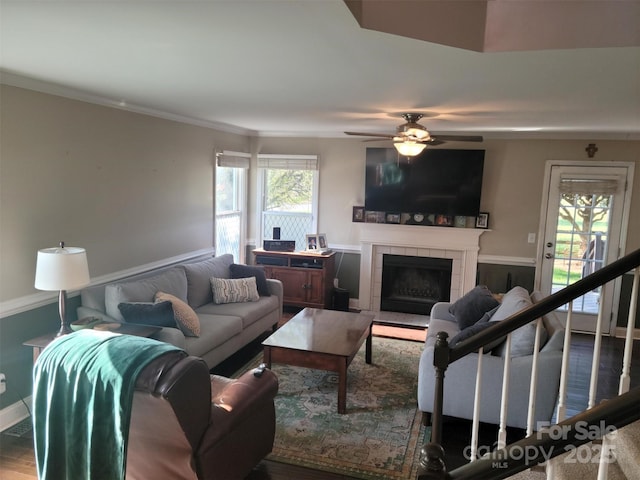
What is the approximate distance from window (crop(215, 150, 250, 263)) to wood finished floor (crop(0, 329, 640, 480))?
1988 millimetres

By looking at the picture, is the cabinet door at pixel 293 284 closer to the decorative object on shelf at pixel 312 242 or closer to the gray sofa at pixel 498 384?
the decorative object on shelf at pixel 312 242

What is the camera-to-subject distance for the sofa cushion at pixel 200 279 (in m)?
4.84

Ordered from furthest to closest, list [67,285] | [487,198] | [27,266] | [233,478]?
[487,198]
[27,266]
[67,285]
[233,478]

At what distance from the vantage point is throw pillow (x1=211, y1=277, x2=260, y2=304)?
16.4 ft

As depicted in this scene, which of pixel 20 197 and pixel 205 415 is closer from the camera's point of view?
pixel 205 415

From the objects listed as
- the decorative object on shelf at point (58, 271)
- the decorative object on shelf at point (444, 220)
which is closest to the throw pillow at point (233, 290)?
the decorative object on shelf at point (58, 271)

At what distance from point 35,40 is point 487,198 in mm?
5263

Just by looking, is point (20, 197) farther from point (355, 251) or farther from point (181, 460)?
point (355, 251)

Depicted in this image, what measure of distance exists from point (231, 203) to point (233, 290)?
2062 mm

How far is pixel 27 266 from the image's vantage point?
136 inches

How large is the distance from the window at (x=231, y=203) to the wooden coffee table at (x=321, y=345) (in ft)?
7.95

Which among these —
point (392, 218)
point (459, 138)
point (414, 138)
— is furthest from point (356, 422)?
point (392, 218)

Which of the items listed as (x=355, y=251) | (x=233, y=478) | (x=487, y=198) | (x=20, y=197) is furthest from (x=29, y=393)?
(x=487, y=198)

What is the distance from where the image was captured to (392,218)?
21.5 ft
